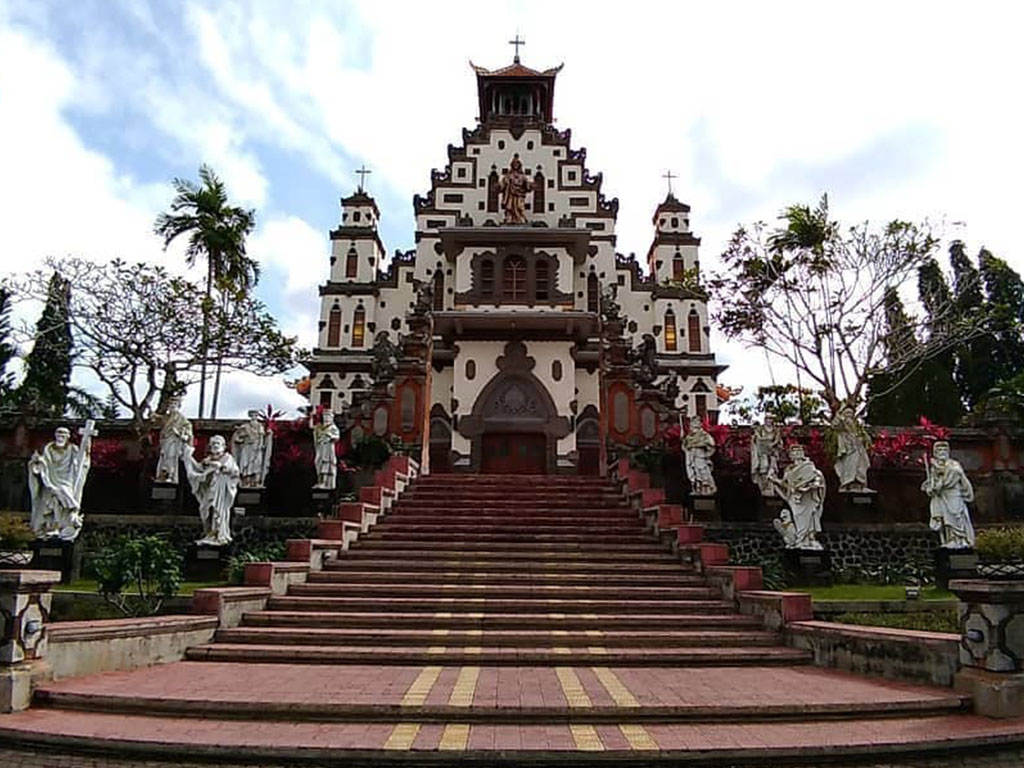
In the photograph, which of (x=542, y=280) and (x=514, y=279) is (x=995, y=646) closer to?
(x=542, y=280)

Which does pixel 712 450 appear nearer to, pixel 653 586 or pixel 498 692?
pixel 653 586

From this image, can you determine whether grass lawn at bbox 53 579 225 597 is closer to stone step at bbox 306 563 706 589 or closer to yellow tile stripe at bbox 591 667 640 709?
stone step at bbox 306 563 706 589

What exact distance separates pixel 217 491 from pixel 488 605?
608 cm

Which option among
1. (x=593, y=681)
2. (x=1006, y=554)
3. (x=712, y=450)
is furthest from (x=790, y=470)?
(x=593, y=681)

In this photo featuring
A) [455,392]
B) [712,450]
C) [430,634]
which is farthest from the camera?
[455,392]

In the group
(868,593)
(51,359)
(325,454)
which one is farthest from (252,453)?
(51,359)

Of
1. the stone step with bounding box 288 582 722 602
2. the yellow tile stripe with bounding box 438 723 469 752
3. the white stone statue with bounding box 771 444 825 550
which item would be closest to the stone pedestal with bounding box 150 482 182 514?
the stone step with bounding box 288 582 722 602

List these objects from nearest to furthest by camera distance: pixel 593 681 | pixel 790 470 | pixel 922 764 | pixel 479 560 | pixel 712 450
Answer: pixel 922 764 < pixel 593 681 < pixel 479 560 < pixel 790 470 < pixel 712 450

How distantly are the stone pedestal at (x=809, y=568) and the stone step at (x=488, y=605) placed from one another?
3957mm

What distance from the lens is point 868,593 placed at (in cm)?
1238

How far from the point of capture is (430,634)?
369 inches

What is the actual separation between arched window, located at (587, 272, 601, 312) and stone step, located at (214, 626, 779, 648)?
21.1m

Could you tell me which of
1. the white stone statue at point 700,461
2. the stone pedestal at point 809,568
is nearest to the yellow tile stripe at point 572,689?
the stone pedestal at point 809,568

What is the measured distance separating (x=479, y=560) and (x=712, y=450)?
6611 mm
